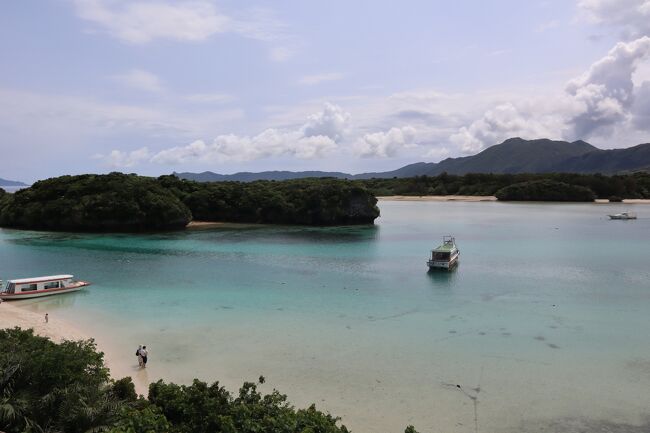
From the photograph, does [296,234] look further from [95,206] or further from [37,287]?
[37,287]

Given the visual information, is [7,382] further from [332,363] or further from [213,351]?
[332,363]

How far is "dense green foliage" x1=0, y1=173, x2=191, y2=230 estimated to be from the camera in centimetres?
7150

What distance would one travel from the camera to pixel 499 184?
165625mm

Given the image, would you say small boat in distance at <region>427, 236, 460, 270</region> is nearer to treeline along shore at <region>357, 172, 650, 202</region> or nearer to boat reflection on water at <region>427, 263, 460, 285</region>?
boat reflection on water at <region>427, 263, 460, 285</region>

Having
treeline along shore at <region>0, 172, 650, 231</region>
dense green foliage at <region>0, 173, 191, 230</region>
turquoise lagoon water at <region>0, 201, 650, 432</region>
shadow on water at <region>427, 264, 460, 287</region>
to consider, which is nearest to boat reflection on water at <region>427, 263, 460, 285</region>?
shadow on water at <region>427, 264, 460, 287</region>

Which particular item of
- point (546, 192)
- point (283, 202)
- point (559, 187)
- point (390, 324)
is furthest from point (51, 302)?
point (559, 187)

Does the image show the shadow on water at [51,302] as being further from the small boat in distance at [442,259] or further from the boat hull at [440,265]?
the small boat in distance at [442,259]

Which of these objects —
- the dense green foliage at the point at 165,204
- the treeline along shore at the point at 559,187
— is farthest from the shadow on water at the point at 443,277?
the treeline along shore at the point at 559,187

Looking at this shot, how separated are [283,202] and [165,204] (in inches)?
808

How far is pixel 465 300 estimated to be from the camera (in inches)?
1292

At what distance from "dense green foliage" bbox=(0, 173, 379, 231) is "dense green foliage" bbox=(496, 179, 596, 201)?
77.6 m

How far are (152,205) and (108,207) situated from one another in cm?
600

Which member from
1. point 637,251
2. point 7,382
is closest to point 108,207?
point 7,382

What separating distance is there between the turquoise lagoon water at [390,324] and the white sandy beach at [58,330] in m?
0.20
